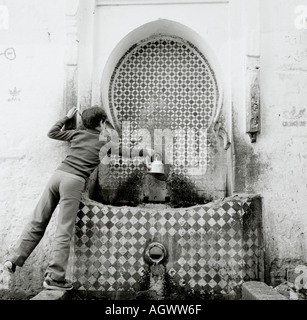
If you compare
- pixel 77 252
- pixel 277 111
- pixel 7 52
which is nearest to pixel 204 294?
pixel 77 252

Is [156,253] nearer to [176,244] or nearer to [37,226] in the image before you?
[176,244]

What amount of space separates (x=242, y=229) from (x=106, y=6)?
11.0 feet

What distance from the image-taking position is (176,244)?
515 centimetres

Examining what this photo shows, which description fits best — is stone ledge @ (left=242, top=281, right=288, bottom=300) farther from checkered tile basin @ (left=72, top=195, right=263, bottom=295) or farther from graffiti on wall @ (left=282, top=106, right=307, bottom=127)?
graffiti on wall @ (left=282, top=106, right=307, bottom=127)

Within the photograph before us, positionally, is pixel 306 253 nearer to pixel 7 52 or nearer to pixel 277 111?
pixel 277 111

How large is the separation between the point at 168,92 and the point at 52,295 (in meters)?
3.05

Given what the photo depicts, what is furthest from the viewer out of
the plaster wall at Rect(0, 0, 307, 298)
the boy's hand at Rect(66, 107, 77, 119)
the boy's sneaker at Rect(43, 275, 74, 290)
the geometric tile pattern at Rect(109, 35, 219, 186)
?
the geometric tile pattern at Rect(109, 35, 219, 186)

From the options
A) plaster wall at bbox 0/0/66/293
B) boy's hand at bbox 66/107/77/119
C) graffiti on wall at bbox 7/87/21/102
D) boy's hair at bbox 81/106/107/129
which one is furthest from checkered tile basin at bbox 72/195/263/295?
graffiti on wall at bbox 7/87/21/102

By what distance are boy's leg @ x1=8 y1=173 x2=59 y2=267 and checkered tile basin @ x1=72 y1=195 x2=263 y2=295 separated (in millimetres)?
435

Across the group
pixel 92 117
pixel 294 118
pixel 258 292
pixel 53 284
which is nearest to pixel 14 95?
pixel 92 117

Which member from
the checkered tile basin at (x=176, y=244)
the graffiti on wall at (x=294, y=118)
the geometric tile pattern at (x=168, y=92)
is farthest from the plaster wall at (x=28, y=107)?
the graffiti on wall at (x=294, y=118)

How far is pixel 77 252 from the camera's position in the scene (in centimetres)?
513

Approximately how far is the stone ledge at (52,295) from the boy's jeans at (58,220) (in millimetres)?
164

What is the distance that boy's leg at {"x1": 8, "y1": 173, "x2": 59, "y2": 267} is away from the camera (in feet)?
15.8
